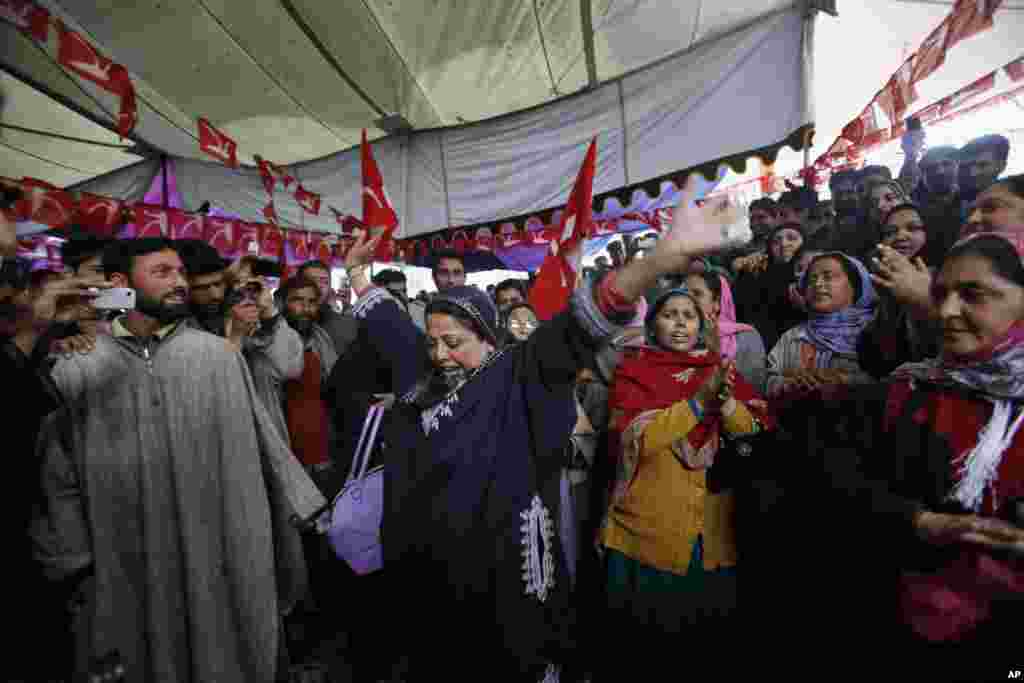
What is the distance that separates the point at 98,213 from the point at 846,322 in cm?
619

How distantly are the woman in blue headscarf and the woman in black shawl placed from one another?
147 centimetres

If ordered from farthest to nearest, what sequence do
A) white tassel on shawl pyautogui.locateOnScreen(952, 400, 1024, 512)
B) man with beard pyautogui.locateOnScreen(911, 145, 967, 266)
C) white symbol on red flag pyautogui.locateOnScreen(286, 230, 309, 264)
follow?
white symbol on red flag pyautogui.locateOnScreen(286, 230, 309, 264) → man with beard pyautogui.locateOnScreen(911, 145, 967, 266) → white tassel on shawl pyautogui.locateOnScreen(952, 400, 1024, 512)

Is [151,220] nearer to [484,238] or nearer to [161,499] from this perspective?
[484,238]

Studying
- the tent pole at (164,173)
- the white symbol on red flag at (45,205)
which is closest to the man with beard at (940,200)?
the white symbol on red flag at (45,205)

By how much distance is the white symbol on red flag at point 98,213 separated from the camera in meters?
4.39

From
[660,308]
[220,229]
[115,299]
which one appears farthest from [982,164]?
[220,229]

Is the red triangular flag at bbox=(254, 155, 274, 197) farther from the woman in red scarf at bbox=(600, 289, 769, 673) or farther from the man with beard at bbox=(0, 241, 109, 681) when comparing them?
the woman in red scarf at bbox=(600, 289, 769, 673)

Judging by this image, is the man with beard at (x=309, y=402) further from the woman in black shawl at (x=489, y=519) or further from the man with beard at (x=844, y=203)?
the man with beard at (x=844, y=203)

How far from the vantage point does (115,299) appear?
5.81 feet

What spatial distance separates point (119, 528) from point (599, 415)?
90.6 inches

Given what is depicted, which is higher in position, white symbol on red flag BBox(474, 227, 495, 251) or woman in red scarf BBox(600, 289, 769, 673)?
white symbol on red flag BBox(474, 227, 495, 251)

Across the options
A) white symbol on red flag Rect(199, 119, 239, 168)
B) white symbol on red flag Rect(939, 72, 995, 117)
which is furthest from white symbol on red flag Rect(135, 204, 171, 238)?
white symbol on red flag Rect(939, 72, 995, 117)

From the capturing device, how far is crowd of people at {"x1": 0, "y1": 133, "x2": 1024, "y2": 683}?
1257 millimetres

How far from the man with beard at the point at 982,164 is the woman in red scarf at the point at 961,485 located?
6.02 feet
